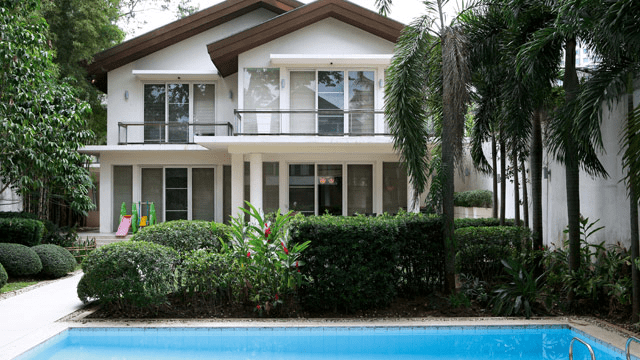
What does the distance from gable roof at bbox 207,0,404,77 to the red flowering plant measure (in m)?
9.67

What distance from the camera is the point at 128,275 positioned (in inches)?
296

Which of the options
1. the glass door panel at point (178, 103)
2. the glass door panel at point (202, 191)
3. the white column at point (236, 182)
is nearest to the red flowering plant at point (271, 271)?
the white column at point (236, 182)

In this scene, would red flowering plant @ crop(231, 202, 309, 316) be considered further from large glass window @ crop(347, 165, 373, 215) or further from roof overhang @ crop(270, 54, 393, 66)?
large glass window @ crop(347, 165, 373, 215)

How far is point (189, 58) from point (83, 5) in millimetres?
3931

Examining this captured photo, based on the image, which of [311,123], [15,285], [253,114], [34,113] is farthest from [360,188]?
[15,285]

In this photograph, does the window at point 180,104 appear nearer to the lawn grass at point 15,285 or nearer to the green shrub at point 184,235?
the lawn grass at point 15,285

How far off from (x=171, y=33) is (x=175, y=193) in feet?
17.8

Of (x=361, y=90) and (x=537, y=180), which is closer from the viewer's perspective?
(x=537, y=180)

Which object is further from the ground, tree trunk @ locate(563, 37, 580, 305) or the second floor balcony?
the second floor balcony

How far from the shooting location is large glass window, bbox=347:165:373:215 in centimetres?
1742

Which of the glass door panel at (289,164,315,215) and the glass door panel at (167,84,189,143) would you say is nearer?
the glass door panel at (289,164,315,215)

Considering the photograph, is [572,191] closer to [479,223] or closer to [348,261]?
[348,261]

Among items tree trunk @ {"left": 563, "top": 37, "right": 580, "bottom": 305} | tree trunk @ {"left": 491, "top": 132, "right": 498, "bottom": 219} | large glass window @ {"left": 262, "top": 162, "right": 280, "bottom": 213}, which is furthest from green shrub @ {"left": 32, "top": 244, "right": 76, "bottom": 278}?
tree trunk @ {"left": 491, "top": 132, "right": 498, "bottom": 219}

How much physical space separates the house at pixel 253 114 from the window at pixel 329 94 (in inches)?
1.2
